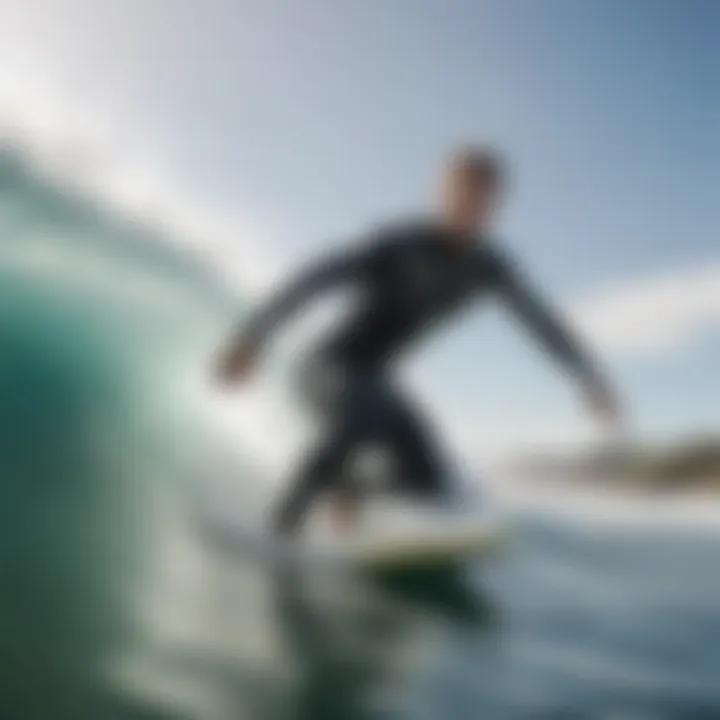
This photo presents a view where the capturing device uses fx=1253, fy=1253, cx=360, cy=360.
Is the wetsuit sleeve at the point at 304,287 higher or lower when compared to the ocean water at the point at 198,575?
higher

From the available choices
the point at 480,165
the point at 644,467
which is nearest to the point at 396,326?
the point at 480,165

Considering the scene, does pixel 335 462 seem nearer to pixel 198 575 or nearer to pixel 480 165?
pixel 198 575

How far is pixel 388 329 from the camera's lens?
1628mm

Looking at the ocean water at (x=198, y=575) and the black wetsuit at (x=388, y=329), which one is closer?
the ocean water at (x=198, y=575)

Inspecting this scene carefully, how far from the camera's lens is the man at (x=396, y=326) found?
5.20 feet

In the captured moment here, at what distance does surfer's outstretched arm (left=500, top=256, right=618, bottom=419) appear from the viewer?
166 centimetres

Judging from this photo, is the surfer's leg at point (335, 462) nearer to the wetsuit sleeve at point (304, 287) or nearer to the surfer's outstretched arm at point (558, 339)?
the wetsuit sleeve at point (304, 287)

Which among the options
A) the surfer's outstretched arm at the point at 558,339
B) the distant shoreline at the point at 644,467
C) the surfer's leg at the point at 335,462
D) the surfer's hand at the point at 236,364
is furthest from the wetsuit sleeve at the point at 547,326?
the surfer's hand at the point at 236,364

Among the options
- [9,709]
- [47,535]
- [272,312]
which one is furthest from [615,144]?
[9,709]

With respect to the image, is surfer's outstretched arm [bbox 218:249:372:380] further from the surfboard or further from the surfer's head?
the surfboard

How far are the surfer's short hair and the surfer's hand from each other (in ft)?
1.21

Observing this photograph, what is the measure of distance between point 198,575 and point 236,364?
0.87 feet

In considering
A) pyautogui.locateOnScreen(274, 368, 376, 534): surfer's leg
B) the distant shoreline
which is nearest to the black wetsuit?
pyautogui.locateOnScreen(274, 368, 376, 534): surfer's leg

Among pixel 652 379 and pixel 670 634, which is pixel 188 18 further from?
pixel 670 634
